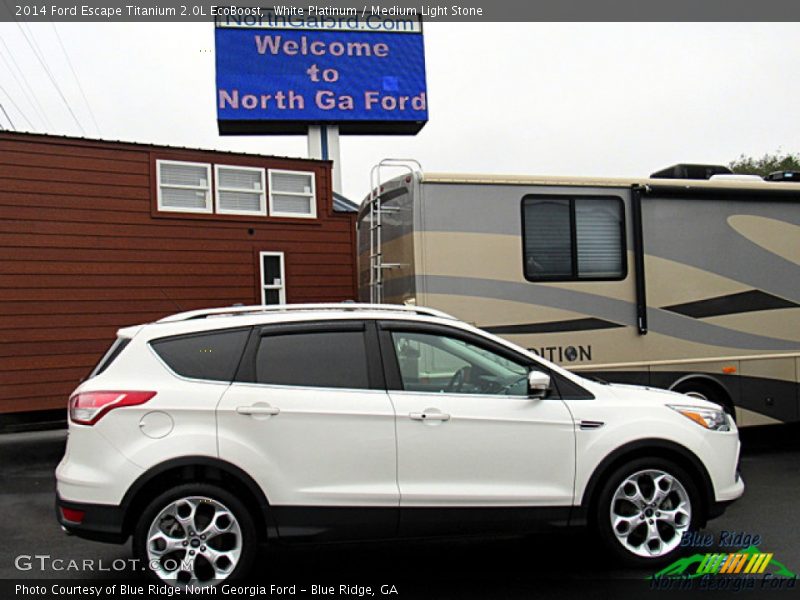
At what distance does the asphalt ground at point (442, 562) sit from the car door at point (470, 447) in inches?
16.0

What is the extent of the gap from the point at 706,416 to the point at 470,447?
168 cm

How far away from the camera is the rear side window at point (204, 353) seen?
425 centimetres

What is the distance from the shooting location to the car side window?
178 inches

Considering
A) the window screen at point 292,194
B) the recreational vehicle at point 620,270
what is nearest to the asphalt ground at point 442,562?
the recreational vehicle at point 620,270

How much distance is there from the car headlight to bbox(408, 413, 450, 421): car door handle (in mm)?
1551

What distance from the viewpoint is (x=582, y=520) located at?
176 inches

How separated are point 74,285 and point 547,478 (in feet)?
22.5

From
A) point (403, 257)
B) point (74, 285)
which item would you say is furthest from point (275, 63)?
point (403, 257)

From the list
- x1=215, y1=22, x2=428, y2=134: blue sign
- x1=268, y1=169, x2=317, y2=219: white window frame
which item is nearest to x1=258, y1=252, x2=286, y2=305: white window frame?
x1=268, y1=169, x2=317, y2=219: white window frame

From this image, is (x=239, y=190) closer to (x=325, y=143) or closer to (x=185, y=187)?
(x=185, y=187)

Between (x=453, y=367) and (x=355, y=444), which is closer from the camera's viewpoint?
(x=355, y=444)

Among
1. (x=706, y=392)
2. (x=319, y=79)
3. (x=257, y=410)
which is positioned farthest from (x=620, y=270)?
(x=319, y=79)

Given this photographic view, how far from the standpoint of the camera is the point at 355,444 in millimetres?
4211

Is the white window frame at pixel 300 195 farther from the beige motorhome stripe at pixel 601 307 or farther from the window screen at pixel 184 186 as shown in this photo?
the beige motorhome stripe at pixel 601 307
